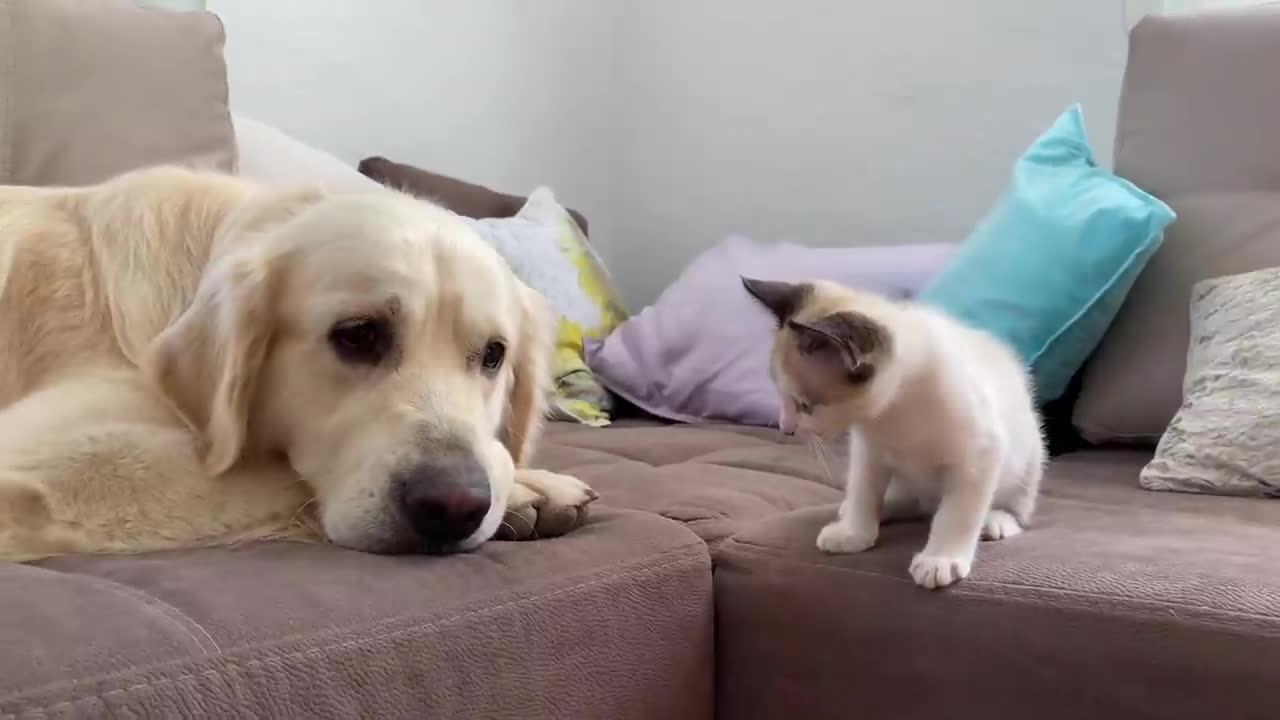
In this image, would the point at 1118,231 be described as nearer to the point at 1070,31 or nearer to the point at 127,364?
the point at 1070,31

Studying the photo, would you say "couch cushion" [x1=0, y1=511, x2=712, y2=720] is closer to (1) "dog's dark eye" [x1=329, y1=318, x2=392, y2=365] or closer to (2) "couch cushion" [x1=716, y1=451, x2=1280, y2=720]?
(2) "couch cushion" [x1=716, y1=451, x2=1280, y2=720]

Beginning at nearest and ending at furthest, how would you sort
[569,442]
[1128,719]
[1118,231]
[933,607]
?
[1128,719] → [933,607] → [1118,231] → [569,442]

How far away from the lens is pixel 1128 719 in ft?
3.11

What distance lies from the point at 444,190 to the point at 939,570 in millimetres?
1700

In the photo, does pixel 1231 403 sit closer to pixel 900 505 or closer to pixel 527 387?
pixel 900 505

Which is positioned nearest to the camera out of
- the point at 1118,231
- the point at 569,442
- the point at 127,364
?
the point at 127,364

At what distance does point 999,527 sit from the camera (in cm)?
123

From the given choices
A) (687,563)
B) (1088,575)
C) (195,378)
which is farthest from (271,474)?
(1088,575)

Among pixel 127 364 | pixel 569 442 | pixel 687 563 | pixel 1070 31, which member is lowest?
pixel 569 442

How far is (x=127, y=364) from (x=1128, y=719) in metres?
1.03

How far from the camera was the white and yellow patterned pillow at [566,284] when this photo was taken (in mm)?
2254

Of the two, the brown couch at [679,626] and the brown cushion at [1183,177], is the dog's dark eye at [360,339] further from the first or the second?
the brown cushion at [1183,177]

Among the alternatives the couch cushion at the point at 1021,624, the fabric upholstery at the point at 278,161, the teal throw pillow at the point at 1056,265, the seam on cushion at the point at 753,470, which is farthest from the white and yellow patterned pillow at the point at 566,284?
the couch cushion at the point at 1021,624

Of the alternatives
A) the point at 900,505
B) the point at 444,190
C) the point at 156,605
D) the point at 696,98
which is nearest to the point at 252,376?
the point at 156,605
